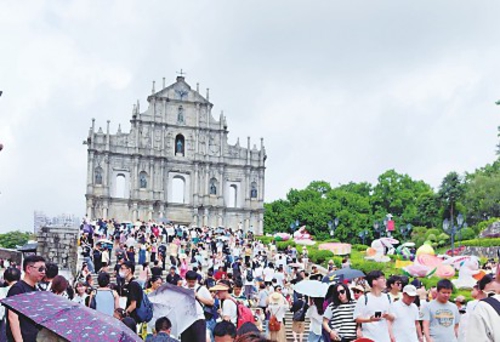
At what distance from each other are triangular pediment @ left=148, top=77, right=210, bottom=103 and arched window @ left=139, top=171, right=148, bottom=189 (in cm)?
631

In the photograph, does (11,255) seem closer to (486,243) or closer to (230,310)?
(230,310)

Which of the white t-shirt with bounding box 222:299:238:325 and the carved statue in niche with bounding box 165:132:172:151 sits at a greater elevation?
the carved statue in niche with bounding box 165:132:172:151

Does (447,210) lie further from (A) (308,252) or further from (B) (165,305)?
(B) (165,305)

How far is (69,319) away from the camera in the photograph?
416 cm

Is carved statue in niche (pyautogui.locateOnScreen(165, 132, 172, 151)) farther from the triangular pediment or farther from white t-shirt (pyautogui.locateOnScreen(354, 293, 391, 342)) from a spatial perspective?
white t-shirt (pyautogui.locateOnScreen(354, 293, 391, 342))

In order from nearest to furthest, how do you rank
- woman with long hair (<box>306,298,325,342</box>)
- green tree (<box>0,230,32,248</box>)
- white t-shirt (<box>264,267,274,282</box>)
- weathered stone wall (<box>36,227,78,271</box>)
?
woman with long hair (<box>306,298,325,342</box>)
white t-shirt (<box>264,267,274,282</box>)
weathered stone wall (<box>36,227,78,271</box>)
green tree (<box>0,230,32,248</box>)

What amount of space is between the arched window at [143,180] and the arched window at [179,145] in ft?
10.8

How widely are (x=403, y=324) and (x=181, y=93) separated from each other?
155ft

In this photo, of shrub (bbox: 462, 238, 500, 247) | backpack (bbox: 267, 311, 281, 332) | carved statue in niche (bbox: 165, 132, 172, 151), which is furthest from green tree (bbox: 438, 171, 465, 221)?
backpack (bbox: 267, 311, 281, 332)

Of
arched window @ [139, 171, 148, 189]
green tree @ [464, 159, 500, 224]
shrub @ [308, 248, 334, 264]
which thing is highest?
arched window @ [139, 171, 148, 189]

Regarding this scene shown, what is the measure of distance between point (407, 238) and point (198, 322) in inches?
1834

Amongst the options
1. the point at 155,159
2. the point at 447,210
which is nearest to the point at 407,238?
the point at 447,210

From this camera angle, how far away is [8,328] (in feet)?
17.9

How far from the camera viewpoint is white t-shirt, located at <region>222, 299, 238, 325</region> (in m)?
8.09
